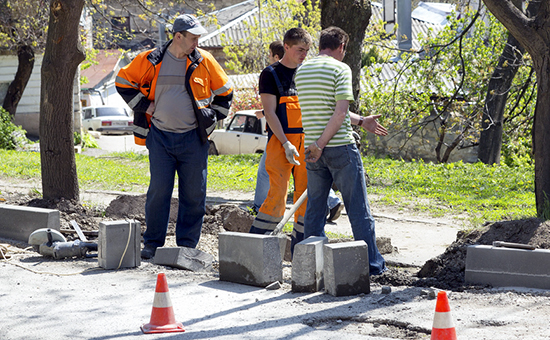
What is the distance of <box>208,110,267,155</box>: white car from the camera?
18125 mm

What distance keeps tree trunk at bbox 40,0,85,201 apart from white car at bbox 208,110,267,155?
10.4 metres

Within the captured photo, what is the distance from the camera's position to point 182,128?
5.71 metres

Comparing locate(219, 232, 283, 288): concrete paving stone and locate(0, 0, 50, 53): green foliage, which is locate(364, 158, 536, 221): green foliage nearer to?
locate(219, 232, 283, 288): concrete paving stone

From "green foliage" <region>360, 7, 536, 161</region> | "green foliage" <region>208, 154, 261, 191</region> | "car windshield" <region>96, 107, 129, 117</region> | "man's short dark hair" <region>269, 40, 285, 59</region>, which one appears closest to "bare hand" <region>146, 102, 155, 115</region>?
"man's short dark hair" <region>269, 40, 285, 59</region>

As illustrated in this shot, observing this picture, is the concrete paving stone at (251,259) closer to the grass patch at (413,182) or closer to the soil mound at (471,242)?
Result: the soil mound at (471,242)

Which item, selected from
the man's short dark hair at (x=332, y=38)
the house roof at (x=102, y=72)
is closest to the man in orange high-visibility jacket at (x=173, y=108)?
the man's short dark hair at (x=332, y=38)

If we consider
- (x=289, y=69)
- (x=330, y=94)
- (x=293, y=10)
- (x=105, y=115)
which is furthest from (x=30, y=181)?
(x=105, y=115)

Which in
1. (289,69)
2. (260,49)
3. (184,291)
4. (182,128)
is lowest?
(184,291)

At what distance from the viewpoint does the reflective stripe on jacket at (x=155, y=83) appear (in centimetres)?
565

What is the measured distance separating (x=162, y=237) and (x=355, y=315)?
2.48 meters

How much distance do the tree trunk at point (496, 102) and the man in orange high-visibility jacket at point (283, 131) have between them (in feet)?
34.3

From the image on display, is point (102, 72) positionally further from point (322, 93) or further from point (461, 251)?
point (461, 251)

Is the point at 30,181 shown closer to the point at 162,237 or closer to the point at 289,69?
the point at 162,237

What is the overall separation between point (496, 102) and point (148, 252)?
1253cm
